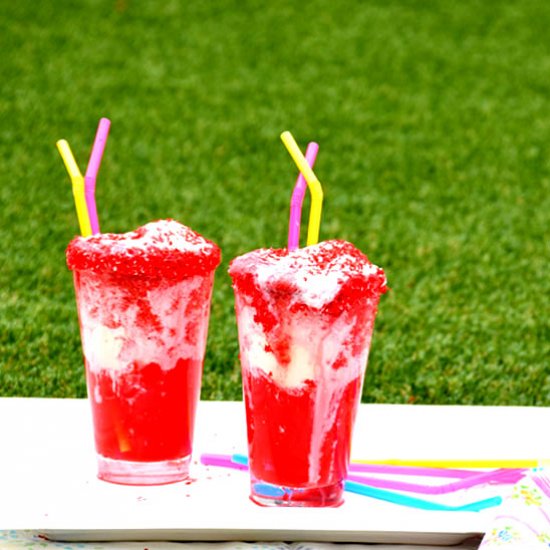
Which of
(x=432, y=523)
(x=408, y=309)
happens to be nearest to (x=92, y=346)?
(x=432, y=523)

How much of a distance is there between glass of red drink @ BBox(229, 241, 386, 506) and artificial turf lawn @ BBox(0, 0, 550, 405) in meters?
1.08

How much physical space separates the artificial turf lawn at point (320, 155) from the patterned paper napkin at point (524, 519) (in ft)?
3.71

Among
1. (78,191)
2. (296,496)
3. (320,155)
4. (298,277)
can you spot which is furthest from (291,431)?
(320,155)

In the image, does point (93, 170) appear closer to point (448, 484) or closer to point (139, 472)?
point (139, 472)

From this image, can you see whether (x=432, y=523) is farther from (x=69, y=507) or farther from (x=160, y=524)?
(x=69, y=507)

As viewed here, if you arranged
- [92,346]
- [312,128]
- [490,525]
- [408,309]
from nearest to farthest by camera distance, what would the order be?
[490,525]
[92,346]
[408,309]
[312,128]

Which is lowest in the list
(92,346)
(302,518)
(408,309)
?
(408,309)

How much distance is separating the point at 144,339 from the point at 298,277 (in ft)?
0.73

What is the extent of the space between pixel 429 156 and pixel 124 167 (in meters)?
1.13

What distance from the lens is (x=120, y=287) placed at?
4.30ft

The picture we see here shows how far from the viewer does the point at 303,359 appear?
126 centimetres

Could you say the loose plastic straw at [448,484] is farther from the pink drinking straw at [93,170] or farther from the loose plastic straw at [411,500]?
the pink drinking straw at [93,170]

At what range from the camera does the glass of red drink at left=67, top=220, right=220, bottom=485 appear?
1307 mm

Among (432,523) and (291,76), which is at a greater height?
(291,76)
